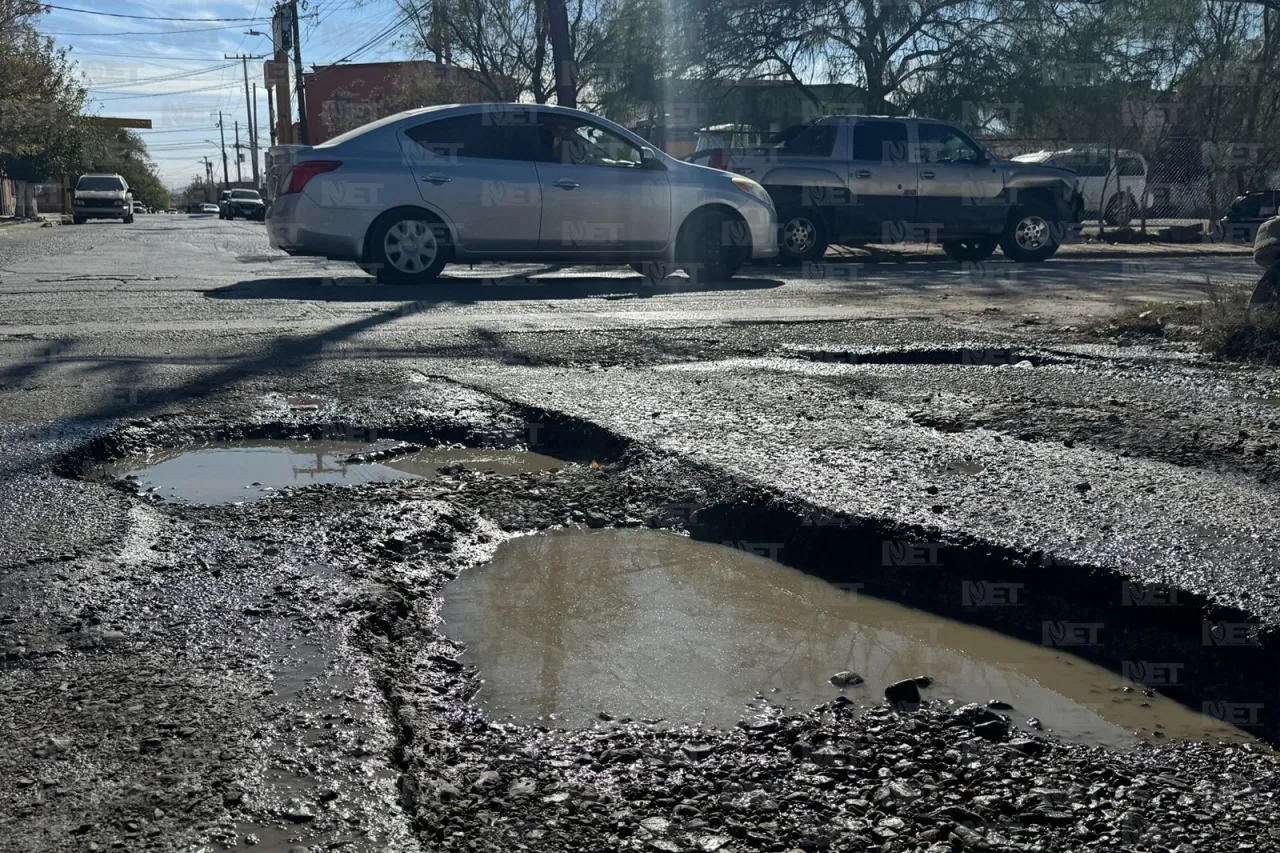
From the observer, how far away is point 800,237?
14.9m

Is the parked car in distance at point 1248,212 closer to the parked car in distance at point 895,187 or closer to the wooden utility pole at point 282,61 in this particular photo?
the parked car in distance at point 895,187

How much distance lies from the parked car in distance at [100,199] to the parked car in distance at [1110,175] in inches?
1232

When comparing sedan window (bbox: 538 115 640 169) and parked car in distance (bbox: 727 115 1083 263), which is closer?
sedan window (bbox: 538 115 640 169)

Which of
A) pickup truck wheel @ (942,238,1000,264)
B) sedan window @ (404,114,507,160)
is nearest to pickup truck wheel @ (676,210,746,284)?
sedan window @ (404,114,507,160)

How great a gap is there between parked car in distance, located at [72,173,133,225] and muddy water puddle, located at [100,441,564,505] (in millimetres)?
41584

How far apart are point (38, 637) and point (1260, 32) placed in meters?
29.3

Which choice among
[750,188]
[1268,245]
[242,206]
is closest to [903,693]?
[1268,245]

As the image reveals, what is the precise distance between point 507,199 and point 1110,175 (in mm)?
16041

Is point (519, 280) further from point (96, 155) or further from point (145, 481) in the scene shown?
point (96, 155)

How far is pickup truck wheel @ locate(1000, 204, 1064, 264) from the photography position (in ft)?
50.5

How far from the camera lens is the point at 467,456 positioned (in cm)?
453

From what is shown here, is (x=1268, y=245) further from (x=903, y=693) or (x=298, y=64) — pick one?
(x=298, y=64)

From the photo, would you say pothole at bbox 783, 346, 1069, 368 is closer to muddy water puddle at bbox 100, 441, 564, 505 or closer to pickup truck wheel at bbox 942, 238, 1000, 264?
muddy water puddle at bbox 100, 441, 564, 505

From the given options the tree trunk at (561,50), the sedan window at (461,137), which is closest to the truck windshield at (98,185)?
the tree trunk at (561,50)
